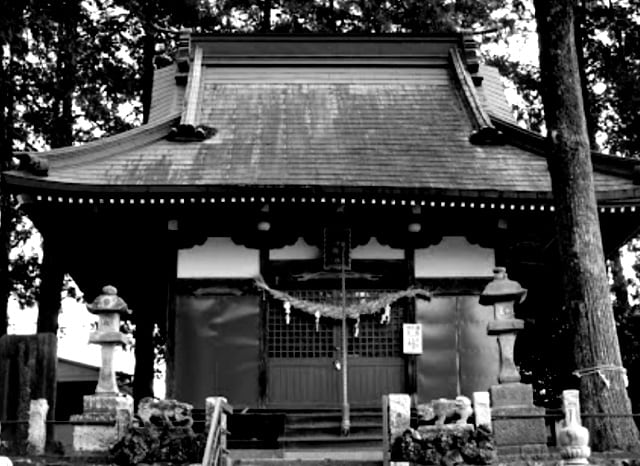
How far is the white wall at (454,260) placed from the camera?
44.3 ft

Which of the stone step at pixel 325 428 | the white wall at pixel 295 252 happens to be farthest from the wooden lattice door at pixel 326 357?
the white wall at pixel 295 252

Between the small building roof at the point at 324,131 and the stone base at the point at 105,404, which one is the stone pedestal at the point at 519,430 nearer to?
the small building roof at the point at 324,131

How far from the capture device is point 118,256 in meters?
14.9

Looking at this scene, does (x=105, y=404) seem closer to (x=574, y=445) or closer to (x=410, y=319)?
(x=410, y=319)

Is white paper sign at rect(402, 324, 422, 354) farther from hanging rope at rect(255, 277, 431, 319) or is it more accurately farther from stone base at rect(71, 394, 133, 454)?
stone base at rect(71, 394, 133, 454)

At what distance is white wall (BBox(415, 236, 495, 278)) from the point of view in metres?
13.5

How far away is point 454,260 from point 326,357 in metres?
2.43

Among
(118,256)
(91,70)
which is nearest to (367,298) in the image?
(118,256)

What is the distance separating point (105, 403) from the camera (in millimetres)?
10469

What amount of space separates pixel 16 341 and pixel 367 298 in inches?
204

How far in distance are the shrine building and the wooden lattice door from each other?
2 cm

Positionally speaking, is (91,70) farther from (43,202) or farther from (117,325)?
(117,325)

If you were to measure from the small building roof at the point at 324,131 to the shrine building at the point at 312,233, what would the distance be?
4cm

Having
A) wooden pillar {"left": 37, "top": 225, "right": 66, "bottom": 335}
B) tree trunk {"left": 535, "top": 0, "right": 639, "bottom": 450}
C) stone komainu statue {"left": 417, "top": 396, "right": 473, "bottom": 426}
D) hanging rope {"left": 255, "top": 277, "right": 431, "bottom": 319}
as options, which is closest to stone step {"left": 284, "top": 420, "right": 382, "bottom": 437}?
hanging rope {"left": 255, "top": 277, "right": 431, "bottom": 319}
